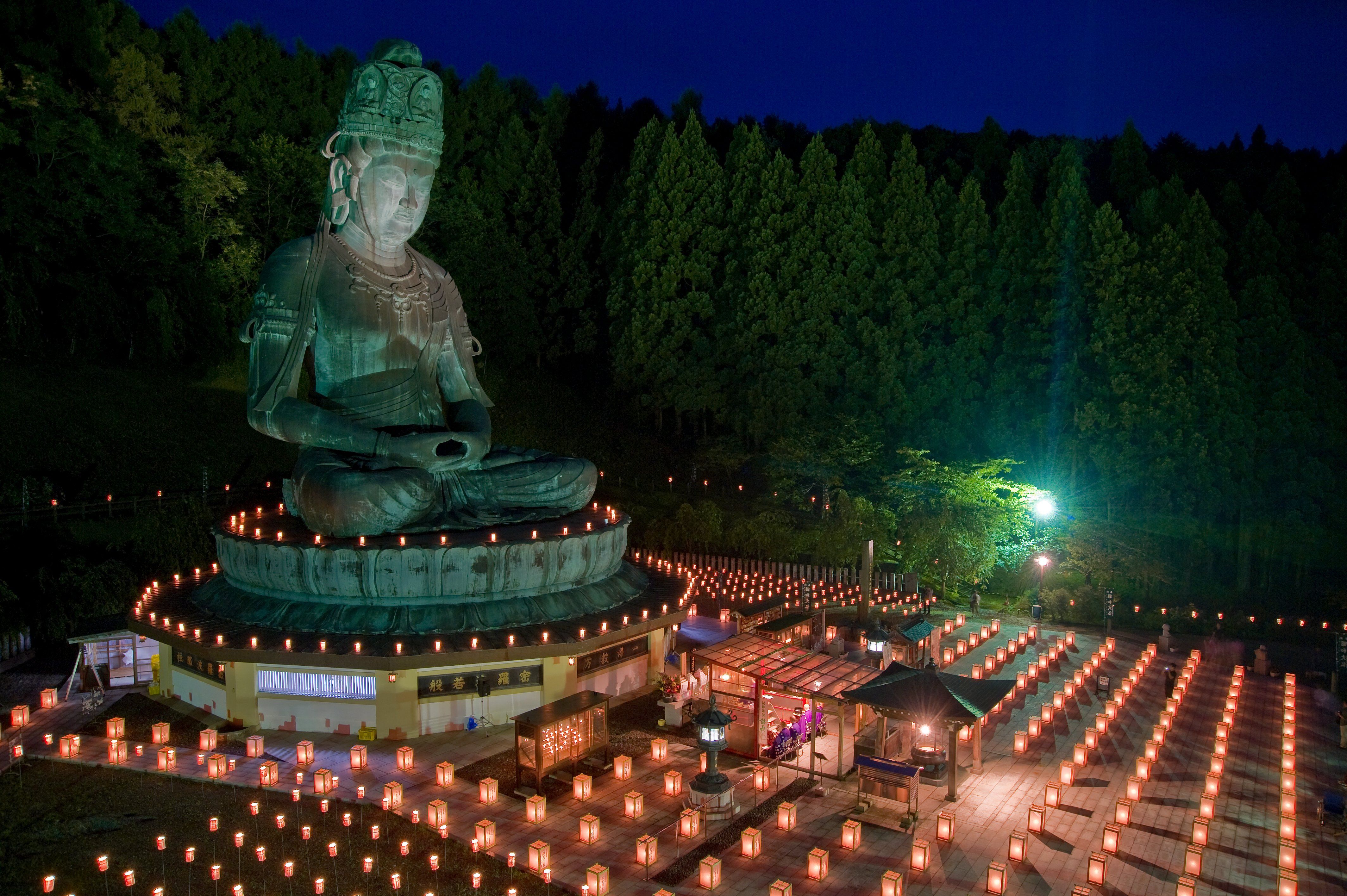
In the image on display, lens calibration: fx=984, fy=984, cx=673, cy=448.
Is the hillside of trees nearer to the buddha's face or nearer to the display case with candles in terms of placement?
the buddha's face

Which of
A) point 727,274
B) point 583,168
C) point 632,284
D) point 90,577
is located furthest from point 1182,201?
point 90,577

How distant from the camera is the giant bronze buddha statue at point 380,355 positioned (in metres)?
12.6

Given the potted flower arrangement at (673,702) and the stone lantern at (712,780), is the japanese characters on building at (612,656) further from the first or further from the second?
the stone lantern at (712,780)

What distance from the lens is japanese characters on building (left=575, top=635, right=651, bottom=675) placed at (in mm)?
12227

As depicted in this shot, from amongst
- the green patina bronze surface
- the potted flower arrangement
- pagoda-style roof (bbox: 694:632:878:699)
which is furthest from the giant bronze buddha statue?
pagoda-style roof (bbox: 694:632:878:699)

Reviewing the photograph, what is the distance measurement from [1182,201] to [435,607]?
74.2 feet

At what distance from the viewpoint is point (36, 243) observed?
21.4 metres

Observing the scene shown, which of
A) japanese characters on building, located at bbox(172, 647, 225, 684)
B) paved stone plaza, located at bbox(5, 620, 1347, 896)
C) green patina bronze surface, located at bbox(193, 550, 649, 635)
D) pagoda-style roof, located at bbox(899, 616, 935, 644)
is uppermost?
green patina bronze surface, located at bbox(193, 550, 649, 635)

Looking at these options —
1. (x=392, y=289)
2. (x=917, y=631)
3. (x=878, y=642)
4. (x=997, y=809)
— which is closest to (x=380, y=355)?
(x=392, y=289)

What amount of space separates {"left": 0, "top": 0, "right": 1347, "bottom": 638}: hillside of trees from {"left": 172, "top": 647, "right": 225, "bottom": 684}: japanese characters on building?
9280mm

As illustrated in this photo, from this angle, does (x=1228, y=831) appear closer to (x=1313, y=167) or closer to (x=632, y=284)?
(x=632, y=284)

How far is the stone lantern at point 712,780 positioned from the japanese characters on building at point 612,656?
2.88 meters

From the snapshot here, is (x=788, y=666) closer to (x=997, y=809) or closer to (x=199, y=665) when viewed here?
(x=997, y=809)

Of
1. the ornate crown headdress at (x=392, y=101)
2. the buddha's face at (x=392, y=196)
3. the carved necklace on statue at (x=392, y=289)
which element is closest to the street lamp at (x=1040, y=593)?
the carved necklace on statue at (x=392, y=289)
